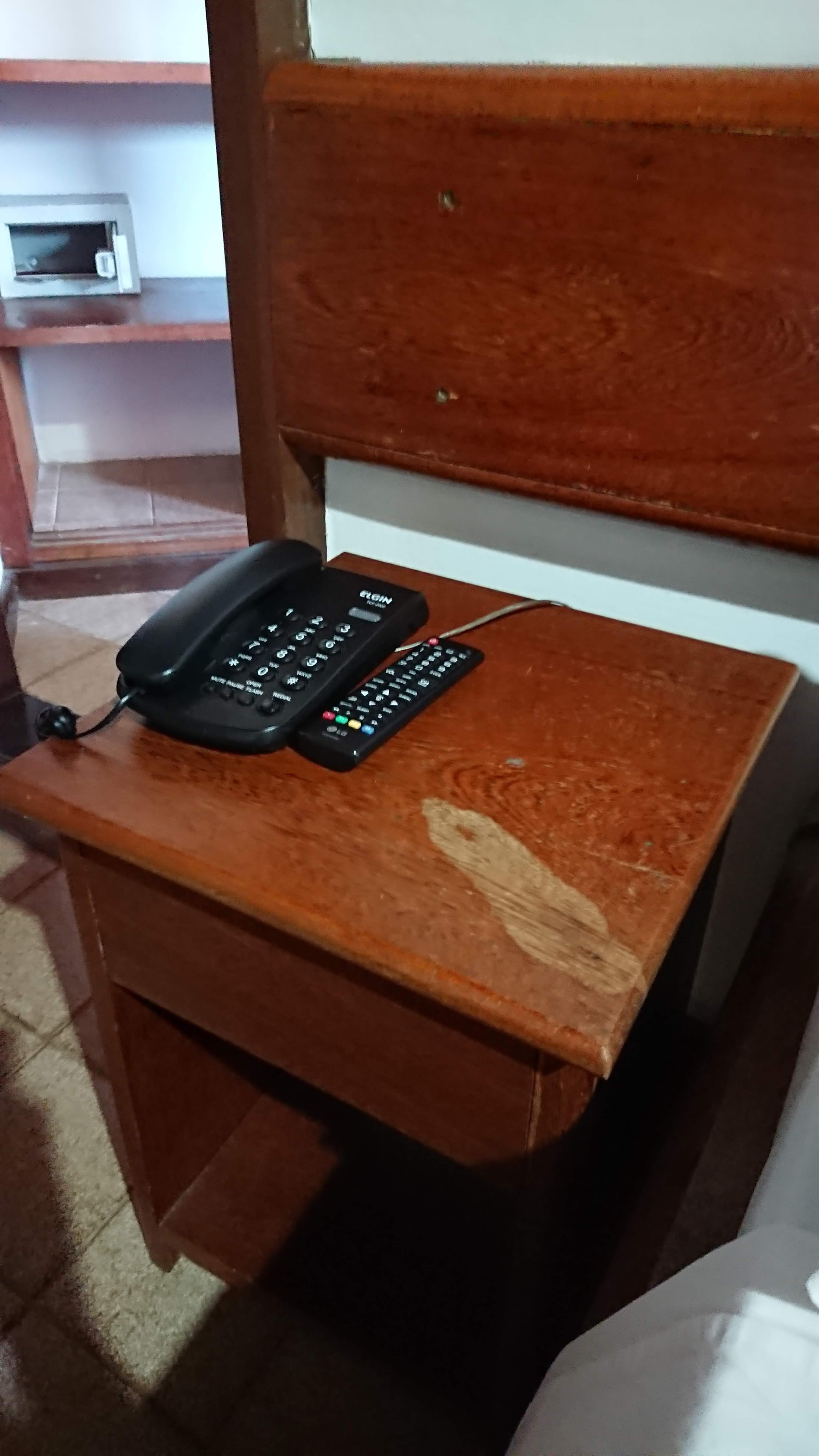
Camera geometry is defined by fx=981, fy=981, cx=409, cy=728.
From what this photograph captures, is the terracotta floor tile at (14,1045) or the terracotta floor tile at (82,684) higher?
the terracotta floor tile at (82,684)

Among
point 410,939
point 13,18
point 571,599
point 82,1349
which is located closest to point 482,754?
point 410,939

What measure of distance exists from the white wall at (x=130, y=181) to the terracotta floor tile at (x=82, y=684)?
2.09 feet

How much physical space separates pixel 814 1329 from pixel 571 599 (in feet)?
2.02

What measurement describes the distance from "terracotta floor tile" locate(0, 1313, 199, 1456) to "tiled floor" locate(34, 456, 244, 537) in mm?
1465

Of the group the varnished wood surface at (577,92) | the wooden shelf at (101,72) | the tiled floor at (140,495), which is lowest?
the tiled floor at (140,495)

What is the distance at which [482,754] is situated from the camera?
25.0 inches

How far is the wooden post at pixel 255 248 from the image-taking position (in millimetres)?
728

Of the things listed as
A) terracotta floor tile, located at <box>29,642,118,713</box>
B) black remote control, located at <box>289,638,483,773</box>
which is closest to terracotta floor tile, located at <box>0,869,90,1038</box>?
terracotta floor tile, located at <box>29,642,118,713</box>

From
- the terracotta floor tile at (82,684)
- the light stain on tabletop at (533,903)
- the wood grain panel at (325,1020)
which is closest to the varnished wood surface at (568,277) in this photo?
the light stain on tabletop at (533,903)

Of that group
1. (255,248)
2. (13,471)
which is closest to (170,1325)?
(255,248)

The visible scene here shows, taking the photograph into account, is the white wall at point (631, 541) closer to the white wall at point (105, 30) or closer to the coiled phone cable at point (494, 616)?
the coiled phone cable at point (494, 616)

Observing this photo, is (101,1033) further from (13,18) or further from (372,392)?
(13,18)

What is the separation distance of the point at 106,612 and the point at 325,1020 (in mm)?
1557

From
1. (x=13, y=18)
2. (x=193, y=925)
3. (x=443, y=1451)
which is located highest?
(x=13, y=18)
